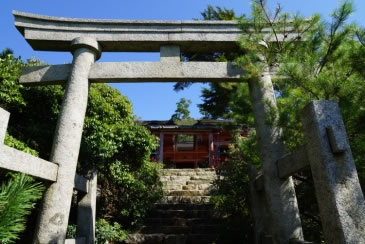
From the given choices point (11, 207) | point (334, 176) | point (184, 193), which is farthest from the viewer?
point (184, 193)

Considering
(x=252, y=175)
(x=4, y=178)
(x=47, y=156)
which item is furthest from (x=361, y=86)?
(x=47, y=156)

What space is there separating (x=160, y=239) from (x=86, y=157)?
245 cm

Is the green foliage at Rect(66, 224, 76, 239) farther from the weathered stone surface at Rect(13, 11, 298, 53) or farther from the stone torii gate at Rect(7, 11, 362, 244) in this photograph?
the weathered stone surface at Rect(13, 11, 298, 53)

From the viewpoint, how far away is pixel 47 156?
475 centimetres

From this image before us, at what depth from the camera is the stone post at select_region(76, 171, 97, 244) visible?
4.85 meters

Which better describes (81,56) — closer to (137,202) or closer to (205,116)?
(137,202)

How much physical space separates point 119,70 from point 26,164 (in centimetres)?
199

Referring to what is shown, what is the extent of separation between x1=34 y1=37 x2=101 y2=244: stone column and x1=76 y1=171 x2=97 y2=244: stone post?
130 cm

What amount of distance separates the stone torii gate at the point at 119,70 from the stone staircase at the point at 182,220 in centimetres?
285

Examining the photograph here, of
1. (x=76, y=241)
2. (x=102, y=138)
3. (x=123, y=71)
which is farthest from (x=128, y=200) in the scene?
(x=123, y=71)

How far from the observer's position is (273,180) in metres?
3.74

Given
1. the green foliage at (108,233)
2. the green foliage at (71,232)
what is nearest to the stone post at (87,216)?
the green foliage at (71,232)

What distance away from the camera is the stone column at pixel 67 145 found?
3525mm

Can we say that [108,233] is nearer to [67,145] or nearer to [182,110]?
[67,145]
